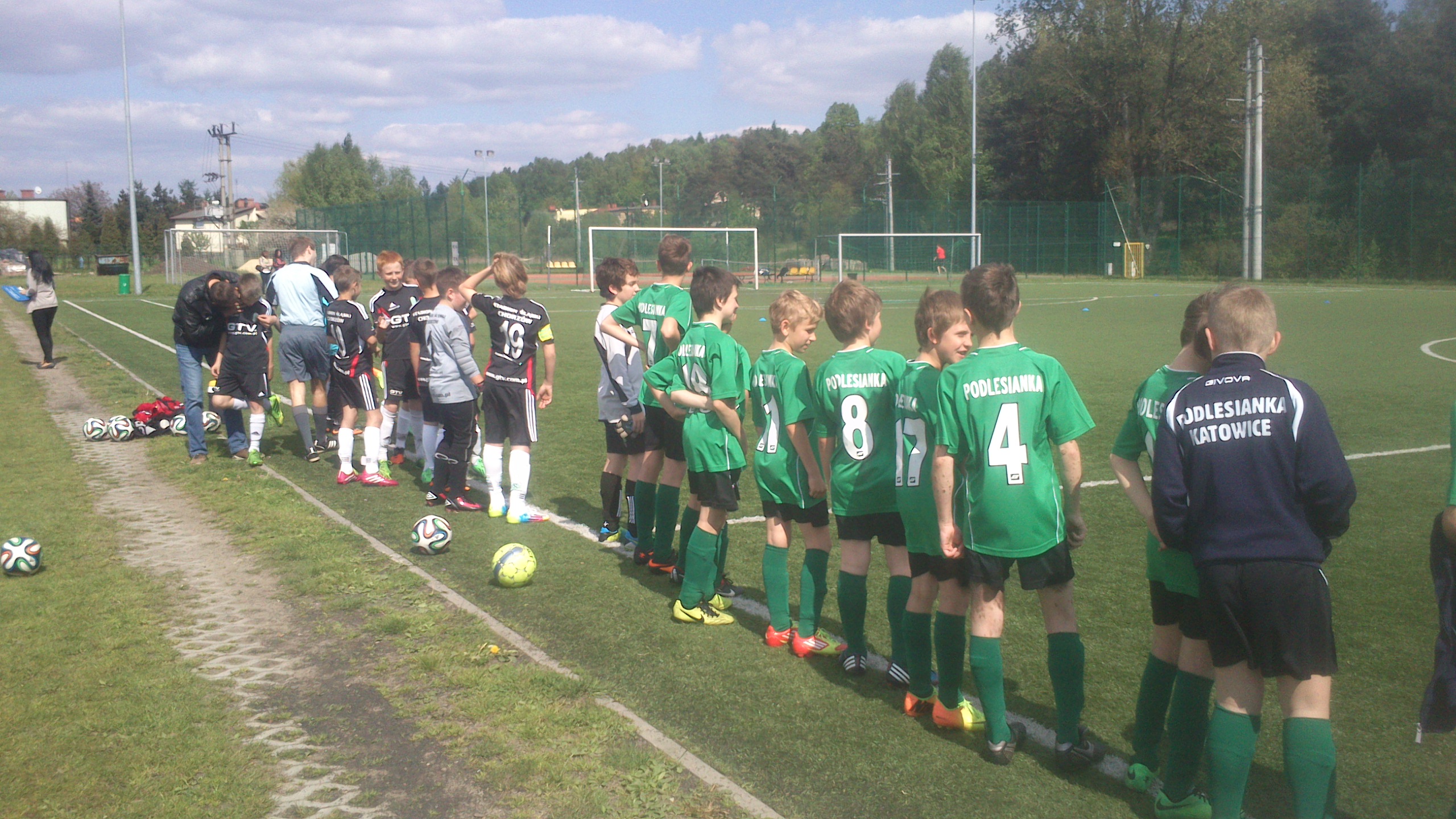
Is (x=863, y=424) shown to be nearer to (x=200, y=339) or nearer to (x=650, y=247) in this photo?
(x=200, y=339)

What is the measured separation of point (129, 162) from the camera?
37.0m

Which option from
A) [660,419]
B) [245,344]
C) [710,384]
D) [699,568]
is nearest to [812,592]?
[699,568]

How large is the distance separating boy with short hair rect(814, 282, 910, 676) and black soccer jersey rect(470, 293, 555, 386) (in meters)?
2.99

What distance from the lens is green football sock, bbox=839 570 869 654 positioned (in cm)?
440

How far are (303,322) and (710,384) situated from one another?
5.50m

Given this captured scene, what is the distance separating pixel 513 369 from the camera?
22.6 ft

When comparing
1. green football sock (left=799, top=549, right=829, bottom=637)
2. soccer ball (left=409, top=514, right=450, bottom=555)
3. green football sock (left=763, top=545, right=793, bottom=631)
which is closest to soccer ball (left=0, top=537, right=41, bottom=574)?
soccer ball (left=409, top=514, right=450, bottom=555)

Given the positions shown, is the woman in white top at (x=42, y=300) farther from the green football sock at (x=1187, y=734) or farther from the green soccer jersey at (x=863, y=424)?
the green football sock at (x=1187, y=734)

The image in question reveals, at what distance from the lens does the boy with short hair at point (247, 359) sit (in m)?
8.99

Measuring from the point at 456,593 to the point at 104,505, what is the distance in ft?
13.4

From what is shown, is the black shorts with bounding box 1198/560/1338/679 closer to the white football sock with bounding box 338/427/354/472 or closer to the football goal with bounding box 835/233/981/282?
the white football sock with bounding box 338/427/354/472

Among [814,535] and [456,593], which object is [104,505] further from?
[814,535]

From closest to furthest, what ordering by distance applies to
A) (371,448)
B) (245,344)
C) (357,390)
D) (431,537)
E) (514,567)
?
1. (514,567)
2. (431,537)
3. (371,448)
4. (357,390)
5. (245,344)

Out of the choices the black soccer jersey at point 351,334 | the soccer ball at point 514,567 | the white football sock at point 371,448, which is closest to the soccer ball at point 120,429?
the black soccer jersey at point 351,334
